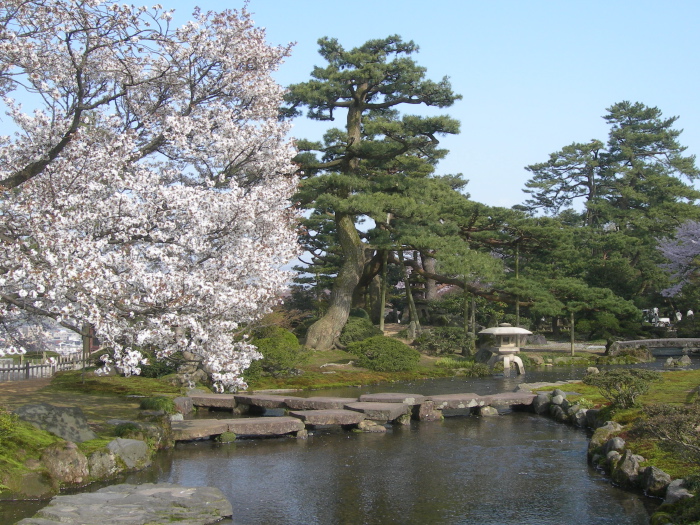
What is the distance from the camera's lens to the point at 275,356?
21.8 metres

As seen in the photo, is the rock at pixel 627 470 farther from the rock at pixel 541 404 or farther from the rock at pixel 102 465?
the rock at pixel 102 465

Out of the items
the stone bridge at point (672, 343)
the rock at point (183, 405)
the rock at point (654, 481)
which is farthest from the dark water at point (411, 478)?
the stone bridge at point (672, 343)

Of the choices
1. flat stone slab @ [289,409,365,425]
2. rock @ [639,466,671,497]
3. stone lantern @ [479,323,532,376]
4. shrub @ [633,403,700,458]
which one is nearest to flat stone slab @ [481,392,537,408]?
flat stone slab @ [289,409,365,425]

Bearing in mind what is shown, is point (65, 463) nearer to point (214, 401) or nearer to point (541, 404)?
point (214, 401)

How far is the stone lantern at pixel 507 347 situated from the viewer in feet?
86.2

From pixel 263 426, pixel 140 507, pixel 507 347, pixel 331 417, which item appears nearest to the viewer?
pixel 140 507

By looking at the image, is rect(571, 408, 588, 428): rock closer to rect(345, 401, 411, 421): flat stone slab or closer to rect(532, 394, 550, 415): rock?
rect(532, 394, 550, 415): rock

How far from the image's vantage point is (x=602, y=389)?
47.6 ft

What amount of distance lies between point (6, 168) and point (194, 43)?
428 centimetres

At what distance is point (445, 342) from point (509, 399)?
1281 centimetres

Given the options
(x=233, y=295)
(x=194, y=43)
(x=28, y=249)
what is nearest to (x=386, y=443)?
(x=233, y=295)

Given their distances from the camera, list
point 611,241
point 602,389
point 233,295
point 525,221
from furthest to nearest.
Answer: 1. point 611,241
2. point 525,221
3. point 602,389
4. point 233,295

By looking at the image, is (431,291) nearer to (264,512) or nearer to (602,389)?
(602,389)

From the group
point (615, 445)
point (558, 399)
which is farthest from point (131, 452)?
point (558, 399)
